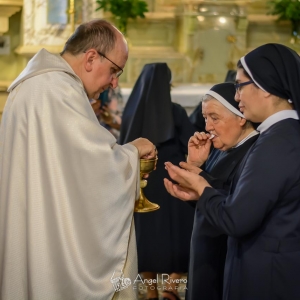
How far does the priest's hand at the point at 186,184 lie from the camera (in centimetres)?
317

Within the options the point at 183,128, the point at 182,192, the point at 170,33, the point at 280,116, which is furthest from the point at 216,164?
the point at 170,33

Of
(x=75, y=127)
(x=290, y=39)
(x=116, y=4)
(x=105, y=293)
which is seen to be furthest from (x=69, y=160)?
(x=290, y=39)

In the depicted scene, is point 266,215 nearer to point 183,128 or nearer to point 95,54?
point 95,54

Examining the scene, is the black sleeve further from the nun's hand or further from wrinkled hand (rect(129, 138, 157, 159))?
the nun's hand

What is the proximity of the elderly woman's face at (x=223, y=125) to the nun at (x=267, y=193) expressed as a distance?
0.66 m

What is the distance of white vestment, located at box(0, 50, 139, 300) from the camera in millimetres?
3320

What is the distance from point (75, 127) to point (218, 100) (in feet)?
3.13

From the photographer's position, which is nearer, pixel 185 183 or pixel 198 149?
pixel 185 183

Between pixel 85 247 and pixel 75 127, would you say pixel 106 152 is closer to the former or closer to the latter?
pixel 75 127

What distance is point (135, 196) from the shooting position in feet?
11.6

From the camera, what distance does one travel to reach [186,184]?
127 inches

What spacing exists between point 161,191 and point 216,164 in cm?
224

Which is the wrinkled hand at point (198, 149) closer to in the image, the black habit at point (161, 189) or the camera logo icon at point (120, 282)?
the camera logo icon at point (120, 282)

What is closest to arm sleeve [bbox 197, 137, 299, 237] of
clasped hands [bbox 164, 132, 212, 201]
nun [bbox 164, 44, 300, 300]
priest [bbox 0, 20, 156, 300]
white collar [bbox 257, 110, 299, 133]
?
nun [bbox 164, 44, 300, 300]
